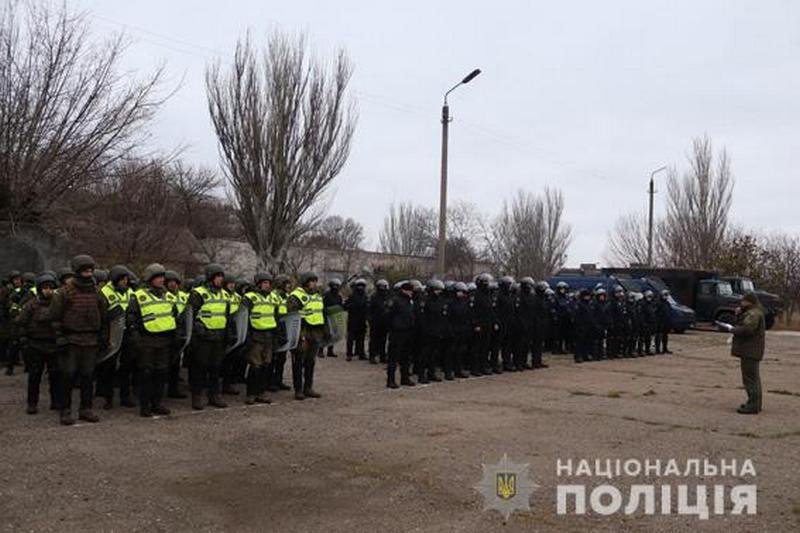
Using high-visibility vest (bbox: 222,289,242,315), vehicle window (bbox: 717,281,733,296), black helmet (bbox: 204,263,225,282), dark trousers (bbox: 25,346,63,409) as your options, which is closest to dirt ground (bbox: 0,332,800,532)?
dark trousers (bbox: 25,346,63,409)

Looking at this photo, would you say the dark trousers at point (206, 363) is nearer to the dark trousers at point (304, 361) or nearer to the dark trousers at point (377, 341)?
the dark trousers at point (304, 361)

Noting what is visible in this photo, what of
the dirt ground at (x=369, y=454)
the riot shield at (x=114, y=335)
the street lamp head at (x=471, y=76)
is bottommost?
the dirt ground at (x=369, y=454)

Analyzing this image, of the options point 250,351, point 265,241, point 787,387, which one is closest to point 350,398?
point 250,351

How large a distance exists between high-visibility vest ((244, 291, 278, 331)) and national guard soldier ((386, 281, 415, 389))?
8.18 ft

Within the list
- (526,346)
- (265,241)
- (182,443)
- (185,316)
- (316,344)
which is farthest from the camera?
(265,241)

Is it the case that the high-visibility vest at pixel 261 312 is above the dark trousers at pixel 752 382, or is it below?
above

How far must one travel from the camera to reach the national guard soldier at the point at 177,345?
10.5 meters

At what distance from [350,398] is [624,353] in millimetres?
10592

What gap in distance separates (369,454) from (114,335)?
402cm

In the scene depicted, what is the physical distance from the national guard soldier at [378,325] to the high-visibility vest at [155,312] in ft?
23.4

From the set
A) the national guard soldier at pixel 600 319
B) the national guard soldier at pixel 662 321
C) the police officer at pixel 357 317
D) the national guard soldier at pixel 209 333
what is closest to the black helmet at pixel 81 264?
the national guard soldier at pixel 209 333

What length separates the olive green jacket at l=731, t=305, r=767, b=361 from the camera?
11.0 meters

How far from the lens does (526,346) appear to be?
1622 cm

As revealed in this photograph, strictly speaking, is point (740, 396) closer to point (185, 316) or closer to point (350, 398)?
point (350, 398)
